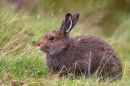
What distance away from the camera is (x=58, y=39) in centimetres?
872

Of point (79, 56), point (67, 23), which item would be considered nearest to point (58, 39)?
point (67, 23)

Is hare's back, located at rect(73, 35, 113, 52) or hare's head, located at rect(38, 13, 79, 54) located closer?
hare's back, located at rect(73, 35, 113, 52)

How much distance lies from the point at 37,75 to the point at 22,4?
384 inches

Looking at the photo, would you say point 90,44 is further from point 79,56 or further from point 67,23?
point 67,23

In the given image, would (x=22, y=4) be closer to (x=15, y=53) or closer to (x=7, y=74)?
(x=15, y=53)

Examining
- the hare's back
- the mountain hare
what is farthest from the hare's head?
the hare's back

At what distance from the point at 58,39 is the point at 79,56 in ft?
1.94

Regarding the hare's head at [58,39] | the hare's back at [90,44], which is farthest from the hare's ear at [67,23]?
the hare's back at [90,44]

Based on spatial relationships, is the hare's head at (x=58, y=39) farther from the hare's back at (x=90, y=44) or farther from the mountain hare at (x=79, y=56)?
the hare's back at (x=90, y=44)

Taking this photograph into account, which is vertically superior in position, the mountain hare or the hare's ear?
the hare's ear

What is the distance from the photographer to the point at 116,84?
759cm

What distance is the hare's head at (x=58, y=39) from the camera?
855 centimetres

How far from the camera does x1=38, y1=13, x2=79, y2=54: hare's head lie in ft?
28.1

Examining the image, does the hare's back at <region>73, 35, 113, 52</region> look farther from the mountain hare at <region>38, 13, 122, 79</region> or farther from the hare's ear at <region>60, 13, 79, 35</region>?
the hare's ear at <region>60, 13, 79, 35</region>
